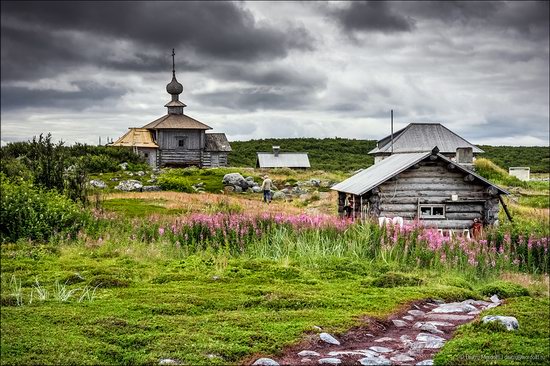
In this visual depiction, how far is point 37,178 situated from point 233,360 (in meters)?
17.8

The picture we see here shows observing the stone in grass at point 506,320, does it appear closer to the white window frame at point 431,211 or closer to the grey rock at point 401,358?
the grey rock at point 401,358

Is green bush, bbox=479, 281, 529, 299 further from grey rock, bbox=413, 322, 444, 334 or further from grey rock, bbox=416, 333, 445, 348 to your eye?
grey rock, bbox=416, 333, 445, 348

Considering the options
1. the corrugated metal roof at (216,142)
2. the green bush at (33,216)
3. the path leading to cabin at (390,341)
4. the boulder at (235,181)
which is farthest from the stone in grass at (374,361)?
the corrugated metal roof at (216,142)

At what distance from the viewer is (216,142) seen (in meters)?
74.4

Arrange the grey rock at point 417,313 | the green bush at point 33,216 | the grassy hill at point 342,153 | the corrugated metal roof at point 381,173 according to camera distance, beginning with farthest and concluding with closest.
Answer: the grassy hill at point 342,153 < the corrugated metal roof at point 381,173 < the green bush at point 33,216 < the grey rock at point 417,313

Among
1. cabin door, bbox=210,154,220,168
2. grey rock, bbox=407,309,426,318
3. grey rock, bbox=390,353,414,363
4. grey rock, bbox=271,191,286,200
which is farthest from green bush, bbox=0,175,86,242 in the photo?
cabin door, bbox=210,154,220,168

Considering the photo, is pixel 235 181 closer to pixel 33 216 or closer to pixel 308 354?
pixel 33 216

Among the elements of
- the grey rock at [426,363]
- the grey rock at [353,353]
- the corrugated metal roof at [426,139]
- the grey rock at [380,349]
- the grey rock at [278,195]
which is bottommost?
the grey rock at [380,349]

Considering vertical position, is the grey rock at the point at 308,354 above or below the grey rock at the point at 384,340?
above

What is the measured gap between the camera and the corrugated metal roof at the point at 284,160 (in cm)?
8681

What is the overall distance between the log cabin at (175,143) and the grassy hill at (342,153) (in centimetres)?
2654

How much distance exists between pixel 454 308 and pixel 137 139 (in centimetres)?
6406

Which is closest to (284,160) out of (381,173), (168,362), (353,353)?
(381,173)

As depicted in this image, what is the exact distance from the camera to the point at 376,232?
53.8 ft
